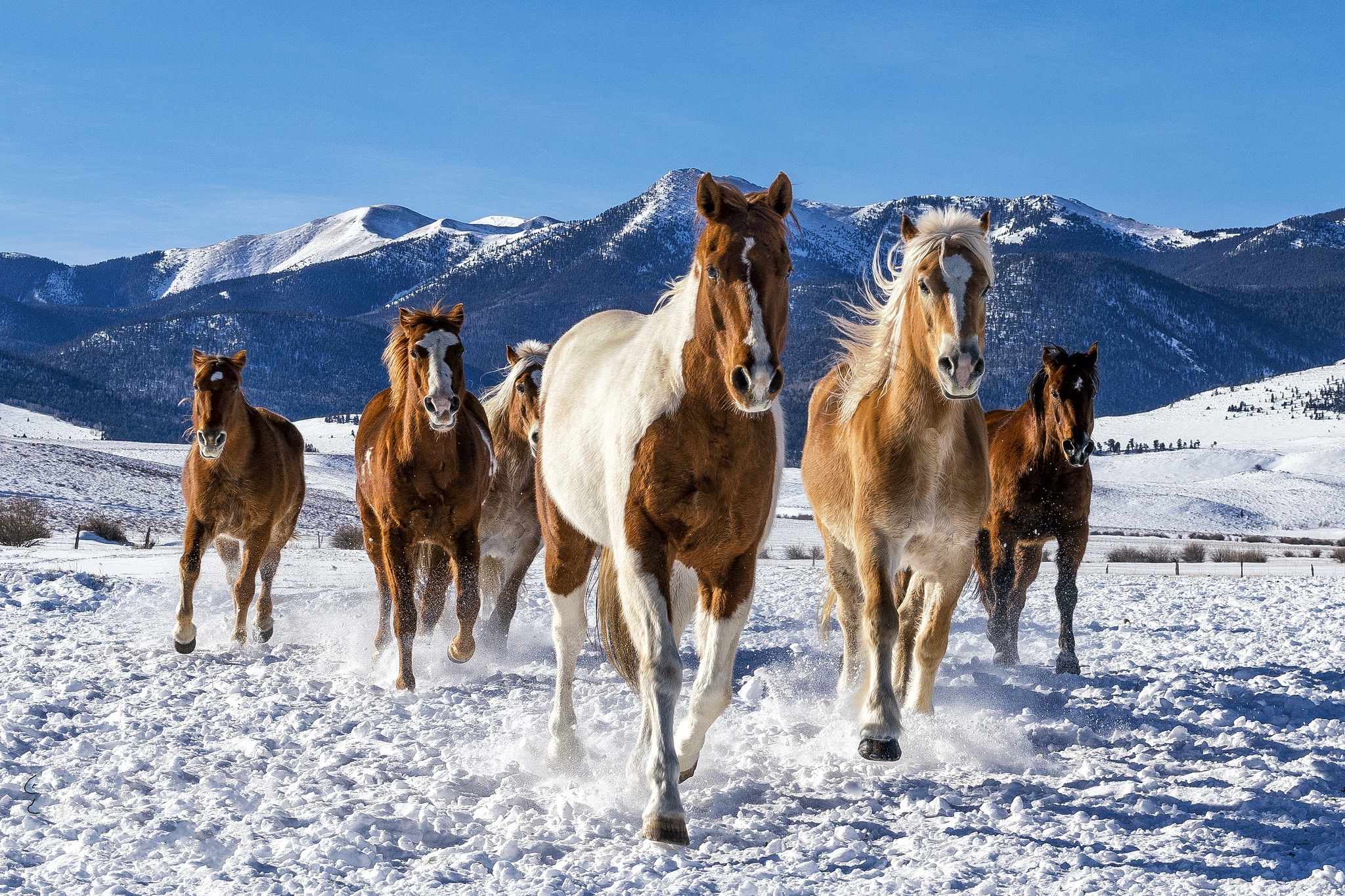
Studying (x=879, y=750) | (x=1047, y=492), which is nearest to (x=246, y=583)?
(x=879, y=750)

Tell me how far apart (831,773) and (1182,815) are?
5.22 ft

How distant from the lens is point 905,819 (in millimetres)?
4590

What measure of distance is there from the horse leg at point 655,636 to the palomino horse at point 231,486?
5.34 metres

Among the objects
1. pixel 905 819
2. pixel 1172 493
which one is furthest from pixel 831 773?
pixel 1172 493

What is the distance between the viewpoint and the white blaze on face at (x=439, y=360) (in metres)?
7.19

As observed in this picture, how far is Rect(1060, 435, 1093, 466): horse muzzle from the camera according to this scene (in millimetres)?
7770

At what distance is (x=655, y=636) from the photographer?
14.5 feet

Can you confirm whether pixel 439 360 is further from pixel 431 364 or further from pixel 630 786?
pixel 630 786

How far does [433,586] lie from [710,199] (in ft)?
17.4

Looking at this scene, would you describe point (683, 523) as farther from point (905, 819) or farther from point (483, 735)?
point (483, 735)

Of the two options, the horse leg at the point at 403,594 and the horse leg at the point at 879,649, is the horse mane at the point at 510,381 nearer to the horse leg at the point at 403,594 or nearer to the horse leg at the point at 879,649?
the horse leg at the point at 403,594

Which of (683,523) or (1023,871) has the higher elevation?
(683,523)

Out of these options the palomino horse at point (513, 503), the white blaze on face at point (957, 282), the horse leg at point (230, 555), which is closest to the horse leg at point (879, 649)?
the white blaze on face at point (957, 282)

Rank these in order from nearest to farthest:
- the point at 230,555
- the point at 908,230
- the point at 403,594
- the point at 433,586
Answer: the point at 908,230
the point at 403,594
the point at 433,586
the point at 230,555
